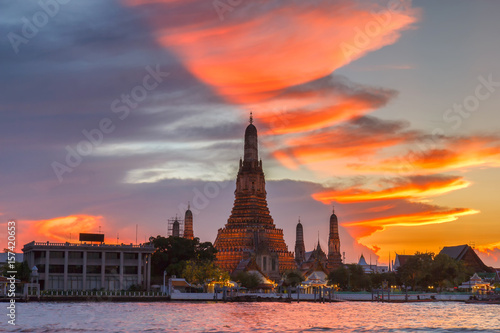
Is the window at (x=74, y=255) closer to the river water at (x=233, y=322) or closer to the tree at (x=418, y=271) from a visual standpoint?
the river water at (x=233, y=322)

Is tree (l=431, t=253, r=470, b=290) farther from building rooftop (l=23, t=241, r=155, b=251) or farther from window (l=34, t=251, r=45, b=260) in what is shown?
window (l=34, t=251, r=45, b=260)

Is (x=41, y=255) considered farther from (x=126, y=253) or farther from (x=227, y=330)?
(x=227, y=330)

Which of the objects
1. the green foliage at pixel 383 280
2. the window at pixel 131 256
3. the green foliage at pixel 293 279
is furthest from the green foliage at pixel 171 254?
the green foliage at pixel 383 280

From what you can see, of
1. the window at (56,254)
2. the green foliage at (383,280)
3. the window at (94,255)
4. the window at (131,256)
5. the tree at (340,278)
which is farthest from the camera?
the green foliage at (383,280)

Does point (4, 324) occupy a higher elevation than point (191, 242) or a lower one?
lower

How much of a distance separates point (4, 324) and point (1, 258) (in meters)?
103

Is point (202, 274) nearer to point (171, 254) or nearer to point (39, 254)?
point (171, 254)

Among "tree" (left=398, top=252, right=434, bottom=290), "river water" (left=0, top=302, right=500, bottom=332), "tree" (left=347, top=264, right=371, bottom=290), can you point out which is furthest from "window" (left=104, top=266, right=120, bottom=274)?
"tree" (left=398, top=252, right=434, bottom=290)

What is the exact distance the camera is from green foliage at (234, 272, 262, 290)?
541 feet

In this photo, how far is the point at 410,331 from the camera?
75.5 m

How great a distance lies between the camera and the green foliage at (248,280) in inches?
6496

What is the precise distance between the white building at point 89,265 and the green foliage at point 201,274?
8.92 metres

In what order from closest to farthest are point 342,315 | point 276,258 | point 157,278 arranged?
1. point 342,315
2. point 157,278
3. point 276,258

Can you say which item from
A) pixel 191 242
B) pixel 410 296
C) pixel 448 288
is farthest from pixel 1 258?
pixel 448 288
